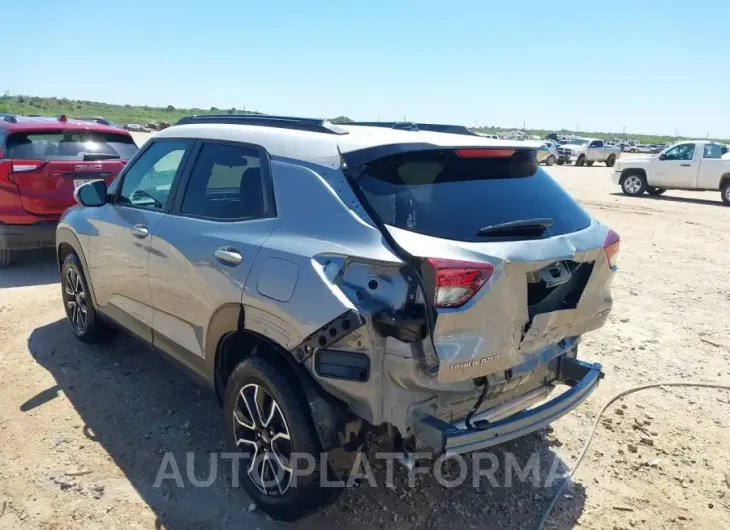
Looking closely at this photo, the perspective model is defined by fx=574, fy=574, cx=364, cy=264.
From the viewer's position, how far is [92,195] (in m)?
4.17

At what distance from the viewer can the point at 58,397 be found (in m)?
4.00

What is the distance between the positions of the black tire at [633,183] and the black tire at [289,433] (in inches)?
707

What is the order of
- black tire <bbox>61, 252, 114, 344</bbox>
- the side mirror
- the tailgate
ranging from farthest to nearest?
the tailgate < black tire <bbox>61, 252, 114, 344</bbox> < the side mirror

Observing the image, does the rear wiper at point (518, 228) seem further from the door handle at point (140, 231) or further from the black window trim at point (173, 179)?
the door handle at point (140, 231)

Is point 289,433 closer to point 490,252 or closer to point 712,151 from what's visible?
point 490,252

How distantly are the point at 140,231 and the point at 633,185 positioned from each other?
1786 centimetres

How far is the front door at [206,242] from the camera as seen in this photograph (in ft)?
9.41

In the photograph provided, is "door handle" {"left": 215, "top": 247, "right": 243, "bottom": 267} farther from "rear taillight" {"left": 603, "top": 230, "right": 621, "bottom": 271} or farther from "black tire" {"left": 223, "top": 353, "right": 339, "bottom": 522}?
"rear taillight" {"left": 603, "top": 230, "right": 621, "bottom": 271}

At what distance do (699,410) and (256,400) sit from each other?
10.3 feet

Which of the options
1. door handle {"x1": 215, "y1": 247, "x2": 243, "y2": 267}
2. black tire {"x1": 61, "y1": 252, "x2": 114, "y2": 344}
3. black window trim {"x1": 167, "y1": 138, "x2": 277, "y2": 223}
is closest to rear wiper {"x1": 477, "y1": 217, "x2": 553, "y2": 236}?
black window trim {"x1": 167, "y1": 138, "x2": 277, "y2": 223}

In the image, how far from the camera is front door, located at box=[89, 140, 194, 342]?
3.66 meters

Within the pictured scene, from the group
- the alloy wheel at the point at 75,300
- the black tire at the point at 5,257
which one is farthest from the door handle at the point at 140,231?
the black tire at the point at 5,257

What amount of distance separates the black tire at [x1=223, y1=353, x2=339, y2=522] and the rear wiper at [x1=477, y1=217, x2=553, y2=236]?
1100 mm

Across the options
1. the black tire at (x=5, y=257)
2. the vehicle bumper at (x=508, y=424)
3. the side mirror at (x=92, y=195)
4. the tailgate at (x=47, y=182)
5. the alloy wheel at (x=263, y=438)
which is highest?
the side mirror at (x=92, y=195)
